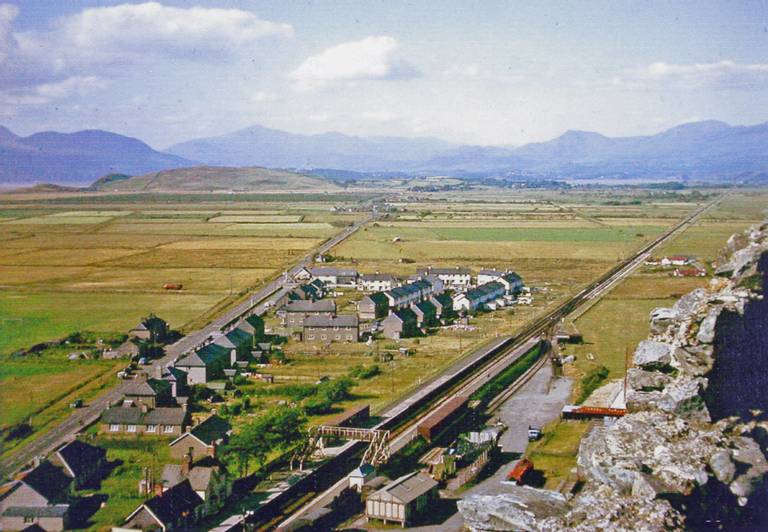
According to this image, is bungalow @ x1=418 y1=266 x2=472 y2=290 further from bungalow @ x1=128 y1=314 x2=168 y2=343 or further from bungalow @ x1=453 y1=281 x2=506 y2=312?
bungalow @ x1=128 y1=314 x2=168 y2=343

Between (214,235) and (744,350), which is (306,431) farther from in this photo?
(214,235)

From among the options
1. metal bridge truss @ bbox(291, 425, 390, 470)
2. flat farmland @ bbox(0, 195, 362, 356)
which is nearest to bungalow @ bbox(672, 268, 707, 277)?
flat farmland @ bbox(0, 195, 362, 356)

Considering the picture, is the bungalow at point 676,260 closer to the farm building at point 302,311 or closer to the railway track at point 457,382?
the railway track at point 457,382

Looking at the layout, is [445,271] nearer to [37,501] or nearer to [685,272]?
[685,272]

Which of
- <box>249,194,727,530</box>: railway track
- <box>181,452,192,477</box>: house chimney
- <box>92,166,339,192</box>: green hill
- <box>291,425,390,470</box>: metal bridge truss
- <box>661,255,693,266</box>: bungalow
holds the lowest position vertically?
<box>249,194,727,530</box>: railway track

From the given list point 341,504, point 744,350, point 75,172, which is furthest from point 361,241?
point 75,172

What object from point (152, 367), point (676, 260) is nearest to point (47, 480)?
point (152, 367)
